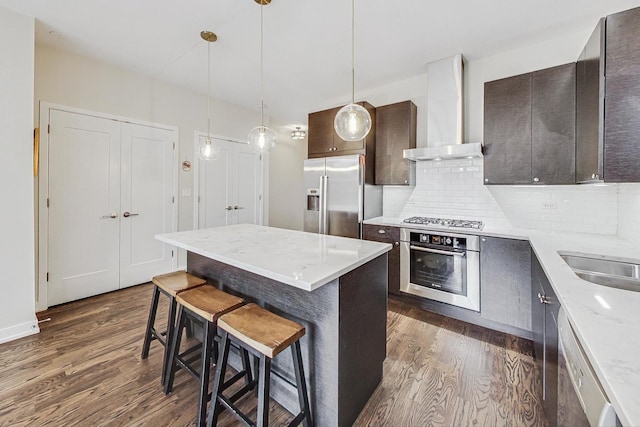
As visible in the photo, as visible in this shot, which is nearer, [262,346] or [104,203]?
[262,346]

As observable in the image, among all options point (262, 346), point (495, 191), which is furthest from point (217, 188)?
point (495, 191)

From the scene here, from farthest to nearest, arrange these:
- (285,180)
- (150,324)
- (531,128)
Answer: (285,180)
(531,128)
(150,324)

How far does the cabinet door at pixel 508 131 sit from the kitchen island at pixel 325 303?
176cm

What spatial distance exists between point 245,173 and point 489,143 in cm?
370

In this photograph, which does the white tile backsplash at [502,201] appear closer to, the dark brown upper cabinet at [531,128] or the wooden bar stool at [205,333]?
the dark brown upper cabinet at [531,128]

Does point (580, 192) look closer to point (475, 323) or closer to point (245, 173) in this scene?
point (475, 323)

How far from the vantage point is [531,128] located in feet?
8.11

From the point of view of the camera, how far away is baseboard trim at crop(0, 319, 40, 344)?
2.29 metres

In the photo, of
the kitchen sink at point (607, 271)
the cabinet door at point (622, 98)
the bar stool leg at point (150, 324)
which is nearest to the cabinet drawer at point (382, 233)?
the kitchen sink at point (607, 271)

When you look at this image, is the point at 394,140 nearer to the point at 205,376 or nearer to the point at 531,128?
the point at 531,128

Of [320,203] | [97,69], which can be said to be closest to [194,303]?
[320,203]

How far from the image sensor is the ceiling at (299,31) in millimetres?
2213

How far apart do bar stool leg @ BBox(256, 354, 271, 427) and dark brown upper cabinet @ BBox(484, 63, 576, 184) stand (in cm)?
269

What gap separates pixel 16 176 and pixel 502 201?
4.72 metres
